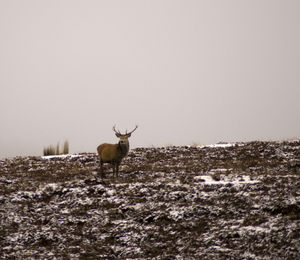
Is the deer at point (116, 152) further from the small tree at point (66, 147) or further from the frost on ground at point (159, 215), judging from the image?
the small tree at point (66, 147)

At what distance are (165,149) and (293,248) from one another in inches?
538

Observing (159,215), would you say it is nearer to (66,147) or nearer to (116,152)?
(116,152)

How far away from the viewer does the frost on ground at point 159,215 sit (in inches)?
395

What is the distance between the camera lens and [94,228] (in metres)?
11.5

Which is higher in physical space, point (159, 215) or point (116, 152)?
point (116, 152)

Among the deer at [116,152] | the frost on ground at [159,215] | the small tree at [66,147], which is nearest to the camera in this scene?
the frost on ground at [159,215]

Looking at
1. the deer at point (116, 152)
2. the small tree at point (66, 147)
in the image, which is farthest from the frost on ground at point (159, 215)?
the small tree at point (66, 147)

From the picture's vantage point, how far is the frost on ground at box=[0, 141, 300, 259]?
10.0 metres

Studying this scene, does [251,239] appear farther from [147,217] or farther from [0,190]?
[0,190]

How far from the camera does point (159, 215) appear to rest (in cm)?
1168

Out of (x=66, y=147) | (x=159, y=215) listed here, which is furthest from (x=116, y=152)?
(x=66, y=147)

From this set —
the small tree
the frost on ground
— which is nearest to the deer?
the frost on ground

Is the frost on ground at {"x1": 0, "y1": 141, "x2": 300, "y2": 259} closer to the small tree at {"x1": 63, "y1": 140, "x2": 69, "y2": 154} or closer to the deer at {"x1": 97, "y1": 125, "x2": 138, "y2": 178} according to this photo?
the deer at {"x1": 97, "y1": 125, "x2": 138, "y2": 178}

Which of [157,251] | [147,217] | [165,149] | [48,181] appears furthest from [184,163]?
[157,251]
